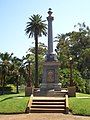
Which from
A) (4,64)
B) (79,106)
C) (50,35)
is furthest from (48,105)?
(4,64)

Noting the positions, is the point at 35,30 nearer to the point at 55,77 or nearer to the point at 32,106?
the point at 55,77

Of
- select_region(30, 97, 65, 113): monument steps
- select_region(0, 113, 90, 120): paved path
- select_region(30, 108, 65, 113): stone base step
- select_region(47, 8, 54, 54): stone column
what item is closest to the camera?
select_region(0, 113, 90, 120): paved path

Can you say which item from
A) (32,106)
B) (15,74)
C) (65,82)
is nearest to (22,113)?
(32,106)

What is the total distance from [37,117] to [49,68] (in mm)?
13829

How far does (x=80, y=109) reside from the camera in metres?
26.2

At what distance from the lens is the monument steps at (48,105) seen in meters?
26.6

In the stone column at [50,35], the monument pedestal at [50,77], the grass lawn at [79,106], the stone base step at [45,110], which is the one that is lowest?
the stone base step at [45,110]

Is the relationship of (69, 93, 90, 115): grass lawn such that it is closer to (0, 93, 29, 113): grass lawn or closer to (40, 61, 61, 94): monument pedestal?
(0, 93, 29, 113): grass lawn

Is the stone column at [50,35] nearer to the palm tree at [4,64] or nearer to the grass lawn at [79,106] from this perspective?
the grass lawn at [79,106]

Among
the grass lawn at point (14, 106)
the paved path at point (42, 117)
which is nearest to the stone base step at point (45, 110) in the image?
the grass lawn at point (14, 106)

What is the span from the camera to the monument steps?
26609 mm

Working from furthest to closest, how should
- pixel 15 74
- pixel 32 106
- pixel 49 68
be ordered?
1. pixel 15 74
2. pixel 49 68
3. pixel 32 106

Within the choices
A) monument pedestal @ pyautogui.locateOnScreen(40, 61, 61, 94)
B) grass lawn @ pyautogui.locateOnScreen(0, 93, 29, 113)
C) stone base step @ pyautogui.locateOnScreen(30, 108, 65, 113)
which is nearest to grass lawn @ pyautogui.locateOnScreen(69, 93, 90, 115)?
stone base step @ pyautogui.locateOnScreen(30, 108, 65, 113)

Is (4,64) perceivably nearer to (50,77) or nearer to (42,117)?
(50,77)
